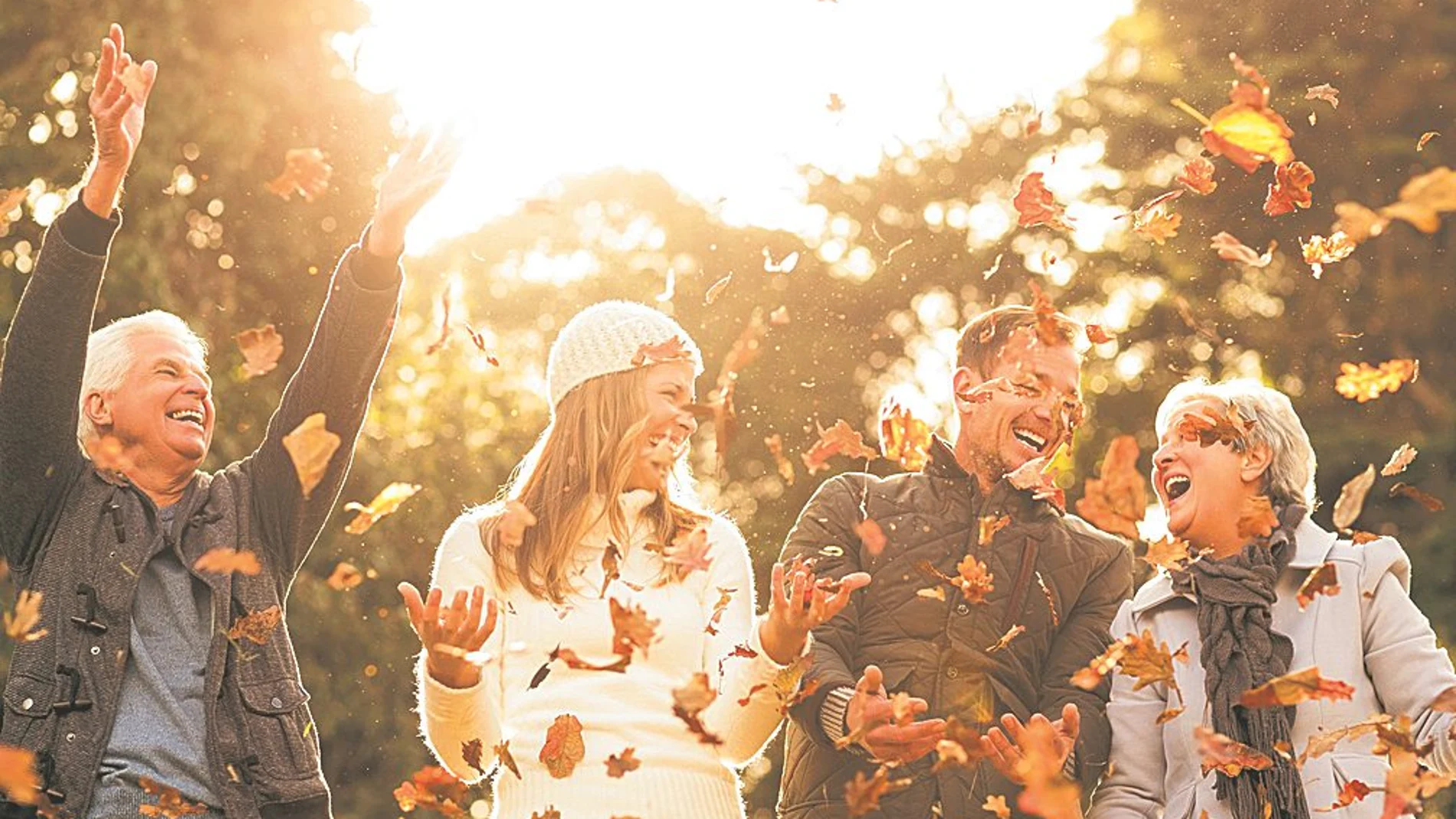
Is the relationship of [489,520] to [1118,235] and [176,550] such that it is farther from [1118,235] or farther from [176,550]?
[1118,235]

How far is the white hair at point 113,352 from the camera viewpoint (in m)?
4.89

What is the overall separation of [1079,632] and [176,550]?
2222 mm

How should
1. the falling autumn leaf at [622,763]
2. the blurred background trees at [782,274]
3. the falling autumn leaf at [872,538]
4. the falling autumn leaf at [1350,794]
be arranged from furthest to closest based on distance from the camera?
the blurred background trees at [782,274]
the falling autumn leaf at [872,538]
the falling autumn leaf at [1350,794]
the falling autumn leaf at [622,763]

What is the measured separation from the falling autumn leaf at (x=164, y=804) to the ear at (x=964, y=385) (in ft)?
7.12

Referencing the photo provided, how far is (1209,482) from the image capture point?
16.9 feet

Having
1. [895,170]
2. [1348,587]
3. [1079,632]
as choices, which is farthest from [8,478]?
[895,170]

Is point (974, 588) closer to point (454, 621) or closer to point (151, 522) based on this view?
point (454, 621)

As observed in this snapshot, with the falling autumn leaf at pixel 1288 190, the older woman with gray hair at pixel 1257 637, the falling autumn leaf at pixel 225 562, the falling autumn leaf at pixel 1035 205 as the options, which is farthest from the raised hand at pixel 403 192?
the falling autumn leaf at pixel 1288 190

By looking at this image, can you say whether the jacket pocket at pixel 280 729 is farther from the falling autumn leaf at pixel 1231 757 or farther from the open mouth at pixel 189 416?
the falling autumn leaf at pixel 1231 757

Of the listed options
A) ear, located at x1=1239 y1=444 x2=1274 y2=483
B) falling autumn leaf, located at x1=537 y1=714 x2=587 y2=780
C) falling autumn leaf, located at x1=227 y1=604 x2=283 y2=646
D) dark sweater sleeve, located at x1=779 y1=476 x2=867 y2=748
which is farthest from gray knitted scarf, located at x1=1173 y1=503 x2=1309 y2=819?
falling autumn leaf, located at x1=227 y1=604 x2=283 y2=646

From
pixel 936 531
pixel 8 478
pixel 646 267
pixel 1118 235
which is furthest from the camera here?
pixel 646 267

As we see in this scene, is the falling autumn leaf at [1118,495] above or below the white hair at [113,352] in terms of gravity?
below

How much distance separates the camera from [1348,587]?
498cm

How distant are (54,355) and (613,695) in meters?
1.46
